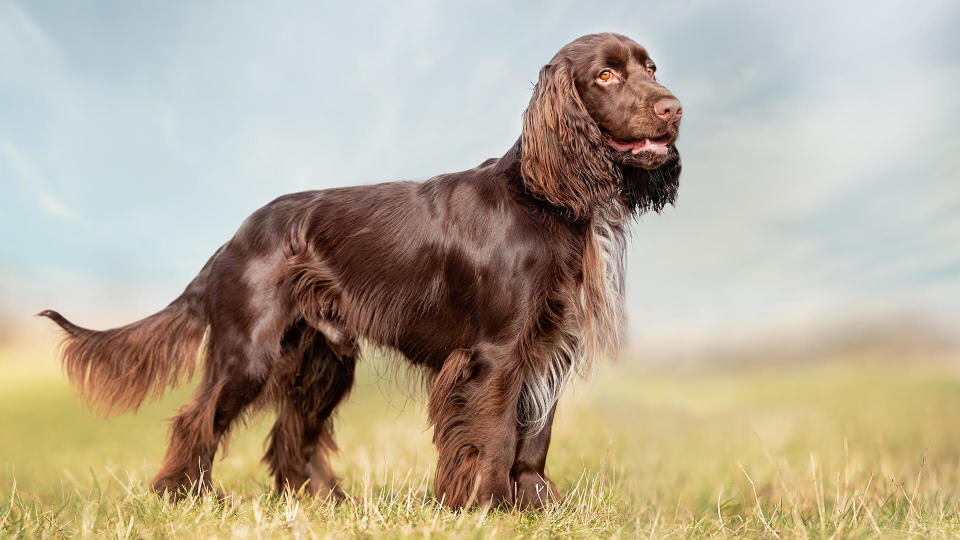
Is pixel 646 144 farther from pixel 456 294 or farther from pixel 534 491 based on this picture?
pixel 534 491

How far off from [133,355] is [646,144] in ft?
9.19

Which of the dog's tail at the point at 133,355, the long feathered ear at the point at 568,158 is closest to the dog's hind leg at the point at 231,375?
the dog's tail at the point at 133,355

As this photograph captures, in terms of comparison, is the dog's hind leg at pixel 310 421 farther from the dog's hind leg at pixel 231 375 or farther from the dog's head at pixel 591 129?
the dog's head at pixel 591 129

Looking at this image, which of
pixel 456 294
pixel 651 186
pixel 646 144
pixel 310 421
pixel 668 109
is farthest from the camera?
pixel 310 421

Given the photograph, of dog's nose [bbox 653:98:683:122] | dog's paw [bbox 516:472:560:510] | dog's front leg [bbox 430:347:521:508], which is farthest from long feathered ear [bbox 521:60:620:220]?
dog's paw [bbox 516:472:560:510]

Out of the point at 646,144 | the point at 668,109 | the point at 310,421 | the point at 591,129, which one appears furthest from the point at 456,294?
the point at 310,421

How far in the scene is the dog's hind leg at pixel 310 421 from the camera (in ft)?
14.2

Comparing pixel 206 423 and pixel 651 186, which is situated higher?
pixel 651 186

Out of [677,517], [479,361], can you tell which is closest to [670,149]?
[479,361]

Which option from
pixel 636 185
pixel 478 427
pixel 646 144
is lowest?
pixel 478 427

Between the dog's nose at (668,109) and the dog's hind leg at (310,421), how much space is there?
203 cm

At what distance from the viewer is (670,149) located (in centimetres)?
341

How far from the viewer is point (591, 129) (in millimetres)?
3408

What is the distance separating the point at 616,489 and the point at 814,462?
99 centimetres
